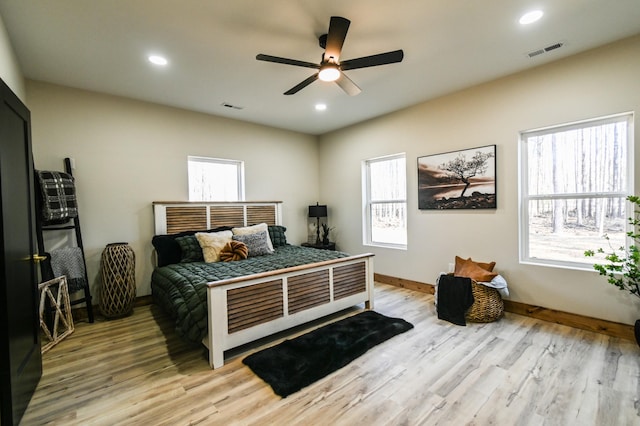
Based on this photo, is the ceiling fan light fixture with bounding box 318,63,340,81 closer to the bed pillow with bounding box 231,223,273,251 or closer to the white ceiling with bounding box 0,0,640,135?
the white ceiling with bounding box 0,0,640,135

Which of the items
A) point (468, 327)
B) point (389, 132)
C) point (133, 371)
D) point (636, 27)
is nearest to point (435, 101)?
point (389, 132)

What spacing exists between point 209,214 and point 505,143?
4.10 meters

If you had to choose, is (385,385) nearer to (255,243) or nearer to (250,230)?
(255,243)

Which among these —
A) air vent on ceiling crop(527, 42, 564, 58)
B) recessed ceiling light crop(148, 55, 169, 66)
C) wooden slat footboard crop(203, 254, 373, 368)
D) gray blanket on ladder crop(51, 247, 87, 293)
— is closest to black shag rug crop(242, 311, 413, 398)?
wooden slat footboard crop(203, 254, 373, 368)

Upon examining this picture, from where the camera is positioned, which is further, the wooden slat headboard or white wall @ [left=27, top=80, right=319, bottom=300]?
the wooden slat headboard

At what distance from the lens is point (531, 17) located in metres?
2.29

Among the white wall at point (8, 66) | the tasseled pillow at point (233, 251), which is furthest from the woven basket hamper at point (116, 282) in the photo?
the white wall at point (8, 66)

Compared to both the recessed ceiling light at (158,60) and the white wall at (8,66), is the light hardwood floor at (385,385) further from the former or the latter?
the recessed ceiling light at (158,60)

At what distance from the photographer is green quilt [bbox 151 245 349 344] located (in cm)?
237

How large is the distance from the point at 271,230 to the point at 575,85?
417 centimetres

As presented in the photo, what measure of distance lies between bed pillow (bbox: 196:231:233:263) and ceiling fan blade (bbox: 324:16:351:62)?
2.56 m

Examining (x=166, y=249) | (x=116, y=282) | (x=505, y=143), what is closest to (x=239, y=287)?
(x=166, y=249)

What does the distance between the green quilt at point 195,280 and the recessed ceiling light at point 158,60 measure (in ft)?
7.10

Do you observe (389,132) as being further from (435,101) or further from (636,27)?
(636,27)
